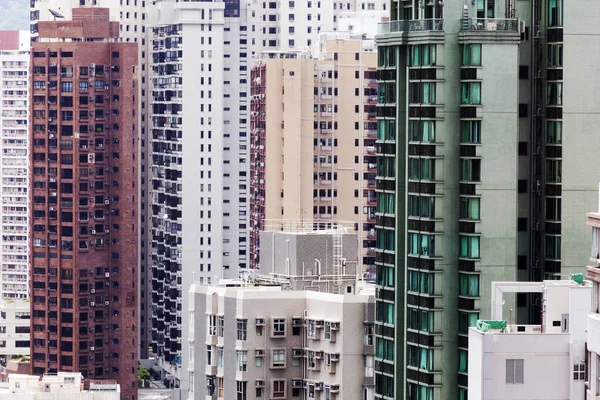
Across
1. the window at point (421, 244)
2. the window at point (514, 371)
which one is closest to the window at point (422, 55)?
the window at point (421, 244)

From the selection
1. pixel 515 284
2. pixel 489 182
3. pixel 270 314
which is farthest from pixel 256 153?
pixel 515 284

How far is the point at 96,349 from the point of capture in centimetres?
19750

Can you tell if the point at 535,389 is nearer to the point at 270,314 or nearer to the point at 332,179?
the point at 270,314

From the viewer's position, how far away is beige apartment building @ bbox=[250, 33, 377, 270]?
170m

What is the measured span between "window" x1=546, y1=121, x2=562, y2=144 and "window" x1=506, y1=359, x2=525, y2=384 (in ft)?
79.1

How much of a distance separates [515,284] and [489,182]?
48.8 ft

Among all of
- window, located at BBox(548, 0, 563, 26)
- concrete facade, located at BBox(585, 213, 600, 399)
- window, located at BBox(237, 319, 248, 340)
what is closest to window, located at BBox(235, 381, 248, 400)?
window, located at BBox(237, 319, 248, 340)

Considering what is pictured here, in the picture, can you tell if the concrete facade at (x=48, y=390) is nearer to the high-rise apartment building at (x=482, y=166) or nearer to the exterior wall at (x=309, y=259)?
the exterior wall at (x=309, y=259)

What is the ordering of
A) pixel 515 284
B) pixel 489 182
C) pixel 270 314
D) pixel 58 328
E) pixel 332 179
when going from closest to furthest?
pixel 515 284 → pixel 489 182 → pixel 270 314 → pixel 332 179 → pixel 58 328

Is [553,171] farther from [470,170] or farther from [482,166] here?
[470,170]

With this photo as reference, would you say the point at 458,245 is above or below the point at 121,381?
above

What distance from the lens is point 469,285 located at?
77.0 meters

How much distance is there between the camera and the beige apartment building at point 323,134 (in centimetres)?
17025

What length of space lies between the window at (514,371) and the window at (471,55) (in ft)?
81.1
